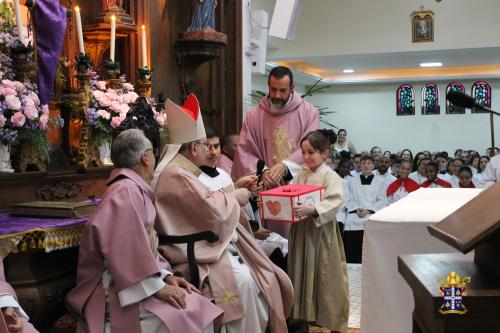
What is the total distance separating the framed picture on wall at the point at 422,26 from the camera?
13211 millimetres

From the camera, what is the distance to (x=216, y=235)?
3.91 meters

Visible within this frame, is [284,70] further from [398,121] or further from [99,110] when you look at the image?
[398,121]

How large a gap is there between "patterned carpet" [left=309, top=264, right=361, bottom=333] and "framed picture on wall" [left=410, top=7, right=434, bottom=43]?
6870mm

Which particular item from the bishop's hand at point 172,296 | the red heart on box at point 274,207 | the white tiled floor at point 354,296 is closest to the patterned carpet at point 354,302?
the white tiled floor at point 354,296

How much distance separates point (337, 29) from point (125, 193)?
37.4ft

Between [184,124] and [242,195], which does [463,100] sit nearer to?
[184,124]

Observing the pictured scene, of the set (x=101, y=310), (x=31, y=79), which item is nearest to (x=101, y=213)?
(x=101, y=310)

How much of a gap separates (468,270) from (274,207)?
2836mm

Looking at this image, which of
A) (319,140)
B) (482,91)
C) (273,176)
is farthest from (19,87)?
(482,91)

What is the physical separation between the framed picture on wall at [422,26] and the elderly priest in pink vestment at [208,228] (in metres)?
10.1

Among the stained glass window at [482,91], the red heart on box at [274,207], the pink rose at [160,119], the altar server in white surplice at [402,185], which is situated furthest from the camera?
the stained glass window at [482,91]

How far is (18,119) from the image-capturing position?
135 inches

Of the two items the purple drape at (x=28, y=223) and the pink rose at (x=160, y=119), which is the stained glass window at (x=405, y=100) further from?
the purple drape at (x=28, y=223)

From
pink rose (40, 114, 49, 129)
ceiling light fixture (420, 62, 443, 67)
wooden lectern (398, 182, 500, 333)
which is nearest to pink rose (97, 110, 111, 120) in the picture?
pink rose (40, 114, 49, 129)
